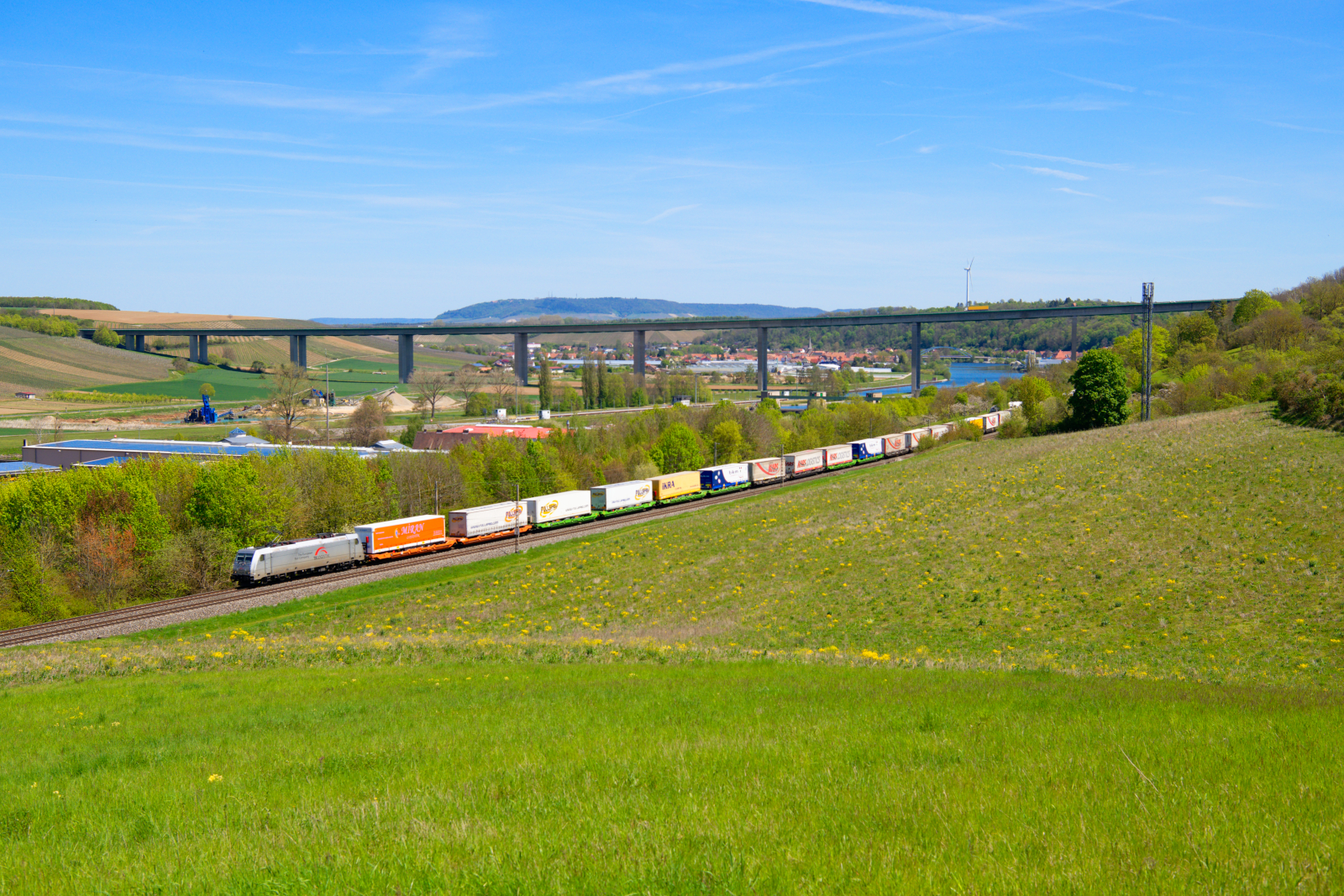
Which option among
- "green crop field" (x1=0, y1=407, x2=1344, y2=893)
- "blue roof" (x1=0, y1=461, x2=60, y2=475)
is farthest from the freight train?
"blue roof" (x1=0, y1=461, x2=60, y2=475)

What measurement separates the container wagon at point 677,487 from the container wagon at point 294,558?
2837 centimetres

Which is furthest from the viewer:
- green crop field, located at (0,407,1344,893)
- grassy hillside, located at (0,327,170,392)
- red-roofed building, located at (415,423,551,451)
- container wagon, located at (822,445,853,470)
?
grassy hillside, located at (0,327,170,392)

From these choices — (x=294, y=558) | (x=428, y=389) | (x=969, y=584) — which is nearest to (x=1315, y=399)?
(x=969, y=584)

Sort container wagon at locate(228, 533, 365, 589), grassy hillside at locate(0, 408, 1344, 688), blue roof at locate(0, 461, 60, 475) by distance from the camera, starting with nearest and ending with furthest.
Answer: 1. grassy hillside at locate(0, 408, 1344, 688)
2. container wagon at locate(228, 533, 365, 589)
3. blue roof at locate(0, 461, 60, 475)

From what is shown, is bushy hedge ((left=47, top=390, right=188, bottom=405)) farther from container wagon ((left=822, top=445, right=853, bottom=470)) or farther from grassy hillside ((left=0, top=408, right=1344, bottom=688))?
grassy hillside ((left=0, top=408, right=1344, bottom=688))

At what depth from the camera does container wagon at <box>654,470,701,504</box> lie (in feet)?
247

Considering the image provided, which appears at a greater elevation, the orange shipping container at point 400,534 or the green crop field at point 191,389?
the green crop field at point 191,389

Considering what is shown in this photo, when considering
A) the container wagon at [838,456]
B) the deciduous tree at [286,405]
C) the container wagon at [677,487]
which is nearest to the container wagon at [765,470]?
the container wagon at [677,487]

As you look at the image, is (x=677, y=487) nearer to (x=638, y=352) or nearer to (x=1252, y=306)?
(x=1252, y=306)

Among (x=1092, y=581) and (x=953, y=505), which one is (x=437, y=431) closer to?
(x=953, y=505)

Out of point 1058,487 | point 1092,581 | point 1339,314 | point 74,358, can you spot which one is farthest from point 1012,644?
point 74,358

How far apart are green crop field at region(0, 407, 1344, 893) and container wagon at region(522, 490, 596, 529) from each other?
22229mm

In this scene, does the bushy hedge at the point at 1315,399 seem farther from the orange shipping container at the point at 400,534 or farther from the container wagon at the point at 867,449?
the orange shipping container at the point at 400,534

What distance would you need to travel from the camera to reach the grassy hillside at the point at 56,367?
558 ft
